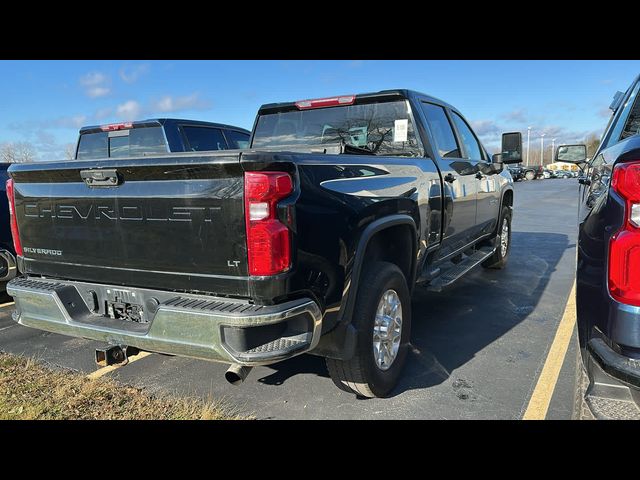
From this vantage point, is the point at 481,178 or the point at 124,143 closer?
the point at 481,178

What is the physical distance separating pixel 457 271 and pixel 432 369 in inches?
50.3

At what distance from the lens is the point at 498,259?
22.4 feet

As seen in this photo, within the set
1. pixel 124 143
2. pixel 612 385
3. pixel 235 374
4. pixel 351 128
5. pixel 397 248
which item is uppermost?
pixel 124 143

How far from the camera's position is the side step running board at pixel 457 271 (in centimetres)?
408

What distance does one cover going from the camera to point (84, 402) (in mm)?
3102

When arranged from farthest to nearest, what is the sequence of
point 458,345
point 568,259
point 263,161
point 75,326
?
point 568,259 → point 458,345 → point 75,326 → point 263,161

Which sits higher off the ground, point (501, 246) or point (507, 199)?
point (507, 199)

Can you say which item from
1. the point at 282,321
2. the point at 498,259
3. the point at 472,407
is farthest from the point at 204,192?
the point at 498,259

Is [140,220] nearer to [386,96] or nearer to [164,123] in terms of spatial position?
[386,96]

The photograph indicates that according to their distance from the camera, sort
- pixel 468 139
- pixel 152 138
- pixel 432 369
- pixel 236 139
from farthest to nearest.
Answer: pixel 236 139 → pixel 152 138 → pixel 468 139 → pixel 432 369

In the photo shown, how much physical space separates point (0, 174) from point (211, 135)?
3185 mm

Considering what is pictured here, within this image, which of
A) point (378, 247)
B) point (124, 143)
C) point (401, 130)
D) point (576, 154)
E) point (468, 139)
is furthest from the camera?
point (124, 143)

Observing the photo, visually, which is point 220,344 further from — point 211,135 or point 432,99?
point 211,135

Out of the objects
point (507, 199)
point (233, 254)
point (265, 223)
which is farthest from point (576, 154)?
point (233, 254)
